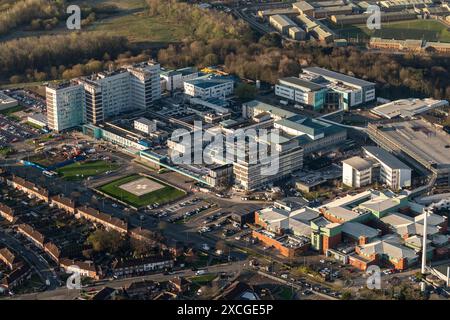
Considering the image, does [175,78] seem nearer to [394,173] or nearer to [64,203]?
[64,203]

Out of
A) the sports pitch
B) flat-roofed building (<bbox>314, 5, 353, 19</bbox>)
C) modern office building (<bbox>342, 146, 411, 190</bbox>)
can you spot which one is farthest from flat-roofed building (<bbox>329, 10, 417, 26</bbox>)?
the sports pitch

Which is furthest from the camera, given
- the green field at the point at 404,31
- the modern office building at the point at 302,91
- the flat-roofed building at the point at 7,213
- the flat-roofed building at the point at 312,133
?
the green field at the point at 404,31

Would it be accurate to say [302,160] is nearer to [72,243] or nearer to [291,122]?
[291,122]

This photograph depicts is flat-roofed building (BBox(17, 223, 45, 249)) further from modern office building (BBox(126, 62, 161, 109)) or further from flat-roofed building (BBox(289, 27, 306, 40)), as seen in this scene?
flat-roofed building (BBox(289, 27, 306, 40))

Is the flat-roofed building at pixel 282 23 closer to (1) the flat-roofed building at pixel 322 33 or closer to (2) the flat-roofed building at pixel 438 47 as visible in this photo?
(1) the flat-roofed building at pixel 322 33

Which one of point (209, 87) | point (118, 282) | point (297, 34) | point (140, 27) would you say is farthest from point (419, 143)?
point (140, 27)

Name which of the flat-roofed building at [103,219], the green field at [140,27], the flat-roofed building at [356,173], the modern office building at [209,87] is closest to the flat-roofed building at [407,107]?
the flat-roofed building at [356,173]
